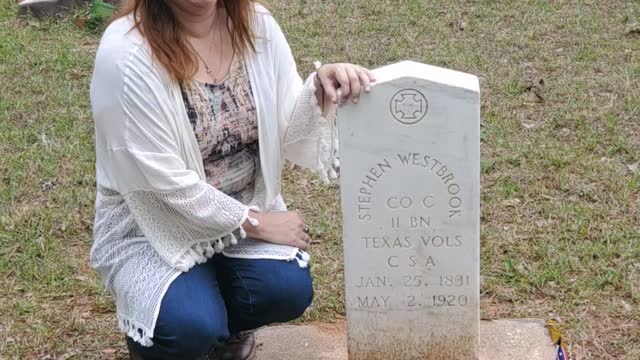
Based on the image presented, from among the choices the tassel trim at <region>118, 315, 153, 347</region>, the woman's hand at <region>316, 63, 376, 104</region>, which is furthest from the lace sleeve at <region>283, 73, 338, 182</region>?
the tassel trim at <region>118, 315, 153, 347</region>

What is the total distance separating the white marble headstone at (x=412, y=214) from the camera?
2711 mm

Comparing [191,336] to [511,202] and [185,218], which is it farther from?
[511,202]

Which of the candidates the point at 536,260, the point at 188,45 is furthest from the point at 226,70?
the point at 536,260

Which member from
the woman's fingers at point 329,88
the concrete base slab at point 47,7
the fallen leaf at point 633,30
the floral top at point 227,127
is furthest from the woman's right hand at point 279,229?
the concrete base slab at point 47,7

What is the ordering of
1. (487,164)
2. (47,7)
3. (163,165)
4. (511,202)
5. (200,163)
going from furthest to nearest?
(47,7), (487,164), (511,202), (200,163), (163,165)

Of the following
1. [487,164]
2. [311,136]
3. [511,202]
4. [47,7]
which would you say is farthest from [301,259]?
[47,7]

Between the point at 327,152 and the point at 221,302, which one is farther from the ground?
the point at 327,152

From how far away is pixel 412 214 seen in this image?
2832mm

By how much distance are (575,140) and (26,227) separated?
2.59m

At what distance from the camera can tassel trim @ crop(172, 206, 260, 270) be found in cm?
273

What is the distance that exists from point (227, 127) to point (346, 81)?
354mm

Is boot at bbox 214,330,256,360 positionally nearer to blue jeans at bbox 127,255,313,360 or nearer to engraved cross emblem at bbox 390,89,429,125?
blue jeans at bbox 127,255,313,360

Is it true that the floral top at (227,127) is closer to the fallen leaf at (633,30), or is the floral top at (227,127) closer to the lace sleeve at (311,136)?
the lace sleeve at (311,136)

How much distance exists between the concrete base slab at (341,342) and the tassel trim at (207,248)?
0.53 meters
